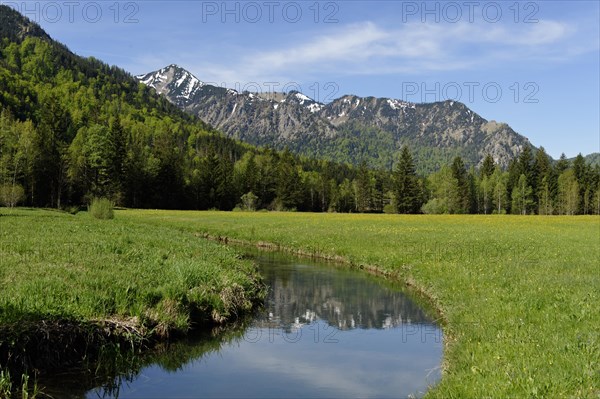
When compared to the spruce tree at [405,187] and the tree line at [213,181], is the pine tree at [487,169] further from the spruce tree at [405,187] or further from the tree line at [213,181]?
the spruce tree at [405,187]

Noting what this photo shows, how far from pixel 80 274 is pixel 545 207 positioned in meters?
139

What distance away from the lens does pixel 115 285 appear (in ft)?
48.9

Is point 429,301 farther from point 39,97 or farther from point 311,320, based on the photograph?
point 39,97

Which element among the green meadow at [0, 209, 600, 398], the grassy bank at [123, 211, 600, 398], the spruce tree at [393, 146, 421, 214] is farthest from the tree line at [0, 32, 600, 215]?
the grassy bank at [123, 211, 600, 398]

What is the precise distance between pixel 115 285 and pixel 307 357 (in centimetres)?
622

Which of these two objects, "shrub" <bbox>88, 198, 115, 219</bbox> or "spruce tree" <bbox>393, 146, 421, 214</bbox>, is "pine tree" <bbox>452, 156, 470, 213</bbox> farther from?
"shrub" <bbox>88, 198, 115, 219</bbox>

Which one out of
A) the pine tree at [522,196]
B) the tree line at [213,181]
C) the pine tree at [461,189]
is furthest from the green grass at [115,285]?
the pine tree at [522,196]

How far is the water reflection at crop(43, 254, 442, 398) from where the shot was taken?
1163cm

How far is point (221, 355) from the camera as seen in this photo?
46.3ft

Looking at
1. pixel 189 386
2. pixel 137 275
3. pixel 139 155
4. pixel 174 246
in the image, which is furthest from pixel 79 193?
pixel 189 386

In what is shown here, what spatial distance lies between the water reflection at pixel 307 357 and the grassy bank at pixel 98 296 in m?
1.03

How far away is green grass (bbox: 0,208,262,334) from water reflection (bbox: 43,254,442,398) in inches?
44.9

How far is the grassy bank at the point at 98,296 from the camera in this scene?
11656mm

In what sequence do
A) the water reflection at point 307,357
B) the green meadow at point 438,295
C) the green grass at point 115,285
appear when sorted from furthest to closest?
the green grass at point 115,285 < the water reflection at point 307,357 < the green meadow at point 438,295
